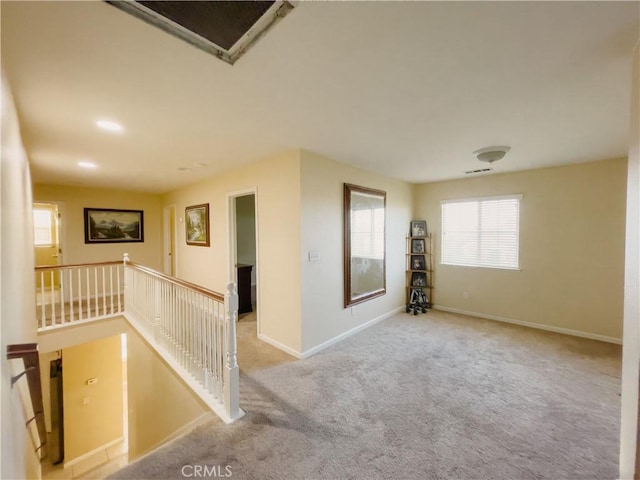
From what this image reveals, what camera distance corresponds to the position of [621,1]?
113 cm

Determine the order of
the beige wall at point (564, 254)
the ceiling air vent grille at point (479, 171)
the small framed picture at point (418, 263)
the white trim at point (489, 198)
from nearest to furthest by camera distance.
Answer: the beige wall at point (564, 254)
the ceiling air vent grille at point (479, 171)
the white trim at point (489, 198)
the small framed picture at point (418, 263)

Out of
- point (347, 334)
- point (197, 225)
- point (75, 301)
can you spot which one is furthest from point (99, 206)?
point (347, 334)

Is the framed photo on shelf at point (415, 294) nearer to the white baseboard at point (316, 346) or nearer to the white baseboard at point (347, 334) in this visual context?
the white baseboard at point (347, 334)

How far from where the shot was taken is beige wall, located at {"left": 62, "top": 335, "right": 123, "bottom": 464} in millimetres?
5164

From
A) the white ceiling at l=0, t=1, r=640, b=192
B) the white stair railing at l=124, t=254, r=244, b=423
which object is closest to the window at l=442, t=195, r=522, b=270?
the white ceiling at l=0, t=1, r=640, b=192

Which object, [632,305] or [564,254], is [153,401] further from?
[564,254]

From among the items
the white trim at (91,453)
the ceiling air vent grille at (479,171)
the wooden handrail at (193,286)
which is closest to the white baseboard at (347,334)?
the wooden handrail at (193,286)

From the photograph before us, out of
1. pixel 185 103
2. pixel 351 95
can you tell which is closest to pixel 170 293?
pixel 185 103

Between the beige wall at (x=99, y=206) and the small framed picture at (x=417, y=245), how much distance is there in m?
5.88

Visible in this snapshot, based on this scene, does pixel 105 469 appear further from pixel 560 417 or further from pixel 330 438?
pixel 560 417

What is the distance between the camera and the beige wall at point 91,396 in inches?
203

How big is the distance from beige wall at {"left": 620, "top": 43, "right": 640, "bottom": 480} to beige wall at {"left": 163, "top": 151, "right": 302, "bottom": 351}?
8.18ft

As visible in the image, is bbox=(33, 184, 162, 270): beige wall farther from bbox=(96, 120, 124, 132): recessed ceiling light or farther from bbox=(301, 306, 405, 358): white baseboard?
bbox=(301, 306, 405, 358): white baseboard

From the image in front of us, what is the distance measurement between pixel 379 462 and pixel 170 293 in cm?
259
